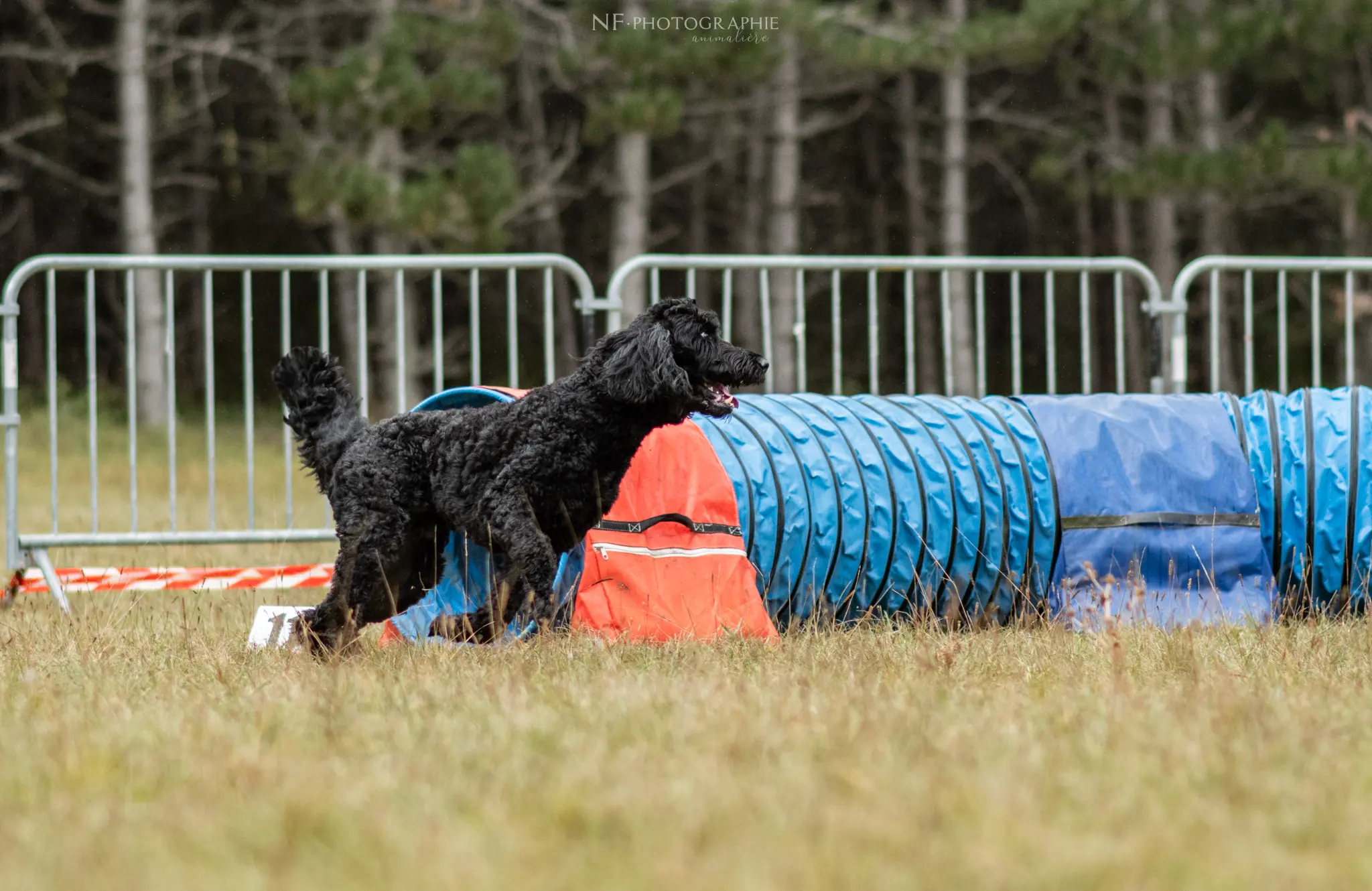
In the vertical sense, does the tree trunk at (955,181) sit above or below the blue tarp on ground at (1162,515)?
above

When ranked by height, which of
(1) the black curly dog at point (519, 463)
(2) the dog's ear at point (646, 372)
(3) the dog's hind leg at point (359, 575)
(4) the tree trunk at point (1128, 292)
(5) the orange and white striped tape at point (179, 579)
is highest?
(4) the tree trunk at point (1128, 292)

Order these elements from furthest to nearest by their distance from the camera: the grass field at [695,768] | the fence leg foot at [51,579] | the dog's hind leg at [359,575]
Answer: the fence leg foot at [51,579] < the dog's hind leg at [359,575] < the grass field at [695,768]

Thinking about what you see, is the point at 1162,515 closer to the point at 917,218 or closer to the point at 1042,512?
the point at 1042,512

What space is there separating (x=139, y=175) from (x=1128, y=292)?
14.3m

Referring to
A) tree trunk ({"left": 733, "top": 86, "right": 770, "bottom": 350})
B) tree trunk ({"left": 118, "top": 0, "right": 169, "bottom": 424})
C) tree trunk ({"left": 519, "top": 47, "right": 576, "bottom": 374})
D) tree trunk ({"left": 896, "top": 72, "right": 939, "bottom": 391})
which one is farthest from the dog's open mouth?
tree trunk ({"left": 896, "top": 72, "right": 939, "bottom": 391})

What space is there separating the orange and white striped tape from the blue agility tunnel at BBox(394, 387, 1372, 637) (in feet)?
4.33

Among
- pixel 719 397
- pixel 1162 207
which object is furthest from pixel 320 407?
pixel 1162 207

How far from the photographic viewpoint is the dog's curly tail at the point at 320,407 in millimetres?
4855

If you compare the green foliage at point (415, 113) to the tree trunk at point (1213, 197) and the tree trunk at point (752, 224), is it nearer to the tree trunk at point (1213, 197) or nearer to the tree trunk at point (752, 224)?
the tree trunk at point (752, 224)

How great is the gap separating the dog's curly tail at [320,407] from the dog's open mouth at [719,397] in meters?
1.14

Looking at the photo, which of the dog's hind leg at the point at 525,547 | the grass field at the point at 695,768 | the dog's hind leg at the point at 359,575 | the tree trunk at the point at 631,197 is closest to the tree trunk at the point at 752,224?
the tree trunk at the point at 631,197

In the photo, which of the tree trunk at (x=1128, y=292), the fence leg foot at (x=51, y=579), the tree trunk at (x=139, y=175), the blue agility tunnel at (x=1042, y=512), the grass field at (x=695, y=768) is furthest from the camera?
the tree trunk at (x=1128, y=292)

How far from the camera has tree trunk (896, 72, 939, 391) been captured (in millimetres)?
22219

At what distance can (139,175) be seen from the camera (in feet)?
53.7
